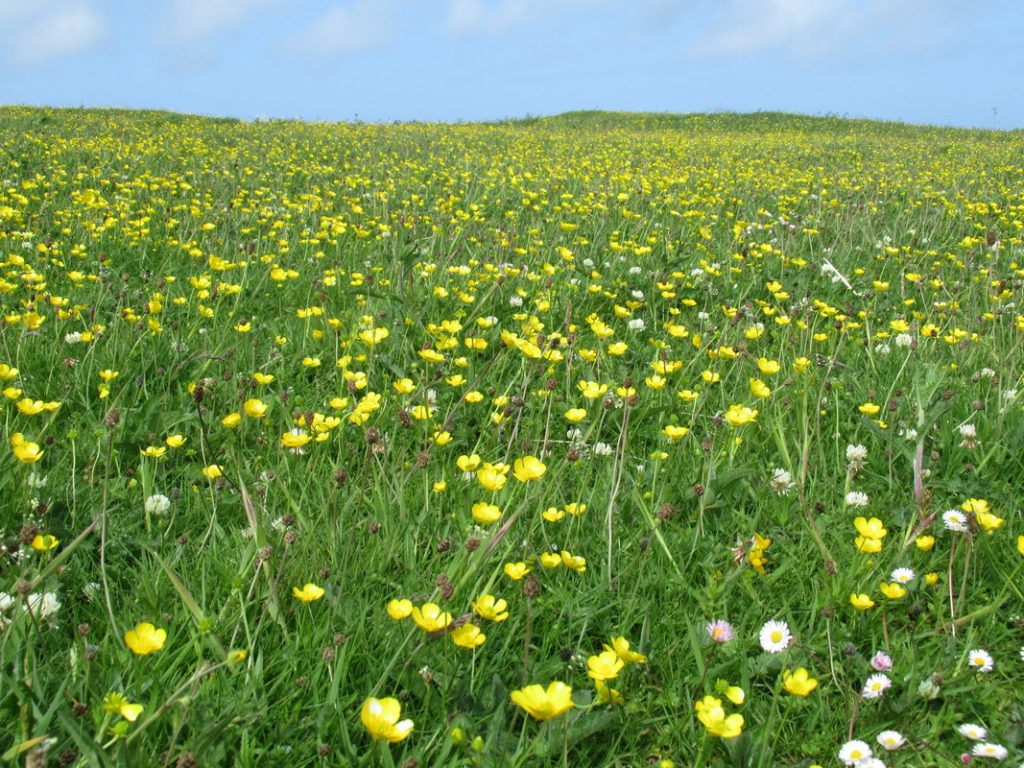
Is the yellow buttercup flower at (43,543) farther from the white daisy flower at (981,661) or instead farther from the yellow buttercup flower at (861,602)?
the white daisy flower at (981,661)

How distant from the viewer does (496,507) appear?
201cm

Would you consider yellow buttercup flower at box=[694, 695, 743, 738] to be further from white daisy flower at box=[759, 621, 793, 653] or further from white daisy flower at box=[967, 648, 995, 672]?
white daisy flower at box=[967, 648, 995, 672]

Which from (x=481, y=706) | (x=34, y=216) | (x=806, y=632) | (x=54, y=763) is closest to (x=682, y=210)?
(x=34, y=216)

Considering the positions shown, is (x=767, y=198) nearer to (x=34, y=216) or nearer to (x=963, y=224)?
(x=963, y=224)

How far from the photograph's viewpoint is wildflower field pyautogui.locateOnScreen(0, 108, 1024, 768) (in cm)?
156

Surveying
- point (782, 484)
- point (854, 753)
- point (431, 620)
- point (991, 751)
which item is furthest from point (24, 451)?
point (991, 751)

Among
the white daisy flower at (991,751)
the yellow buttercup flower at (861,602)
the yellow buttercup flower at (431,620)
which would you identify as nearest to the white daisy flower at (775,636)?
the yellow buttercup flower at (861,602)

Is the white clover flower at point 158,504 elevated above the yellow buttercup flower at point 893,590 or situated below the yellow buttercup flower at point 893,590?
above

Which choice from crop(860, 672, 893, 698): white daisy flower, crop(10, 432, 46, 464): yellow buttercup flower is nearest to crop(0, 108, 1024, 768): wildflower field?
crop(860, 672, 893, 698): white daisy flower

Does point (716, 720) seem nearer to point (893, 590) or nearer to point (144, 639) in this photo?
point (893, 590)

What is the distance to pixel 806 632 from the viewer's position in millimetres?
1952

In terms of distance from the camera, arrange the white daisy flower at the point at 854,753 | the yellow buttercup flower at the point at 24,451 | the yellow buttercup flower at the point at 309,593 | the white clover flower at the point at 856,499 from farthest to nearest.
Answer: the white clover flower at the point at 856,499, the yellow buttercup flower at the point at 24,451, the yellow buttercup flower at the point at 309,593, the white daisy flower at the point at 854,753

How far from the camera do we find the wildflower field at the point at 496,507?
1.56 metres

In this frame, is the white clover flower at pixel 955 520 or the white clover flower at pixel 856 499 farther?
the white clover flower at pixel 856 499
